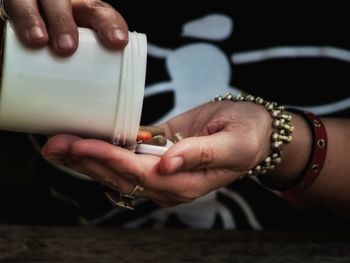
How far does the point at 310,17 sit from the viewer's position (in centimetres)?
115

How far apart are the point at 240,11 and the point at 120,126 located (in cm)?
52

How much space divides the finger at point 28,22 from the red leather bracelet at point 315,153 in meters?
0.46

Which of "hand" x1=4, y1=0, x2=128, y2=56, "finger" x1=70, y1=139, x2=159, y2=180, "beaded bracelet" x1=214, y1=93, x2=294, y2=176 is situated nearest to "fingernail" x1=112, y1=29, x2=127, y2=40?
"hand" x1=4, y1=0, x2=128, y2=56

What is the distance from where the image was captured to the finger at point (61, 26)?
656 millimetres

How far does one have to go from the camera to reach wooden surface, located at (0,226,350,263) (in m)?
0.96

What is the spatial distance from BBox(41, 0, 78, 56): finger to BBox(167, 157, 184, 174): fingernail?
0.17 meters

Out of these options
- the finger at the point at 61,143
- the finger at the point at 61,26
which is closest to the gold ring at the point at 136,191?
the finger at the point at 61,143

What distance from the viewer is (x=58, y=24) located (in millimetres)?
691

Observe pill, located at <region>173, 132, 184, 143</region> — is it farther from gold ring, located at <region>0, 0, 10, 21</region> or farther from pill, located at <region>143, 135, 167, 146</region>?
gold ring, located at <region>0, 0, 10, 21</region>

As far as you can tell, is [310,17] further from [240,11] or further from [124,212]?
[124,212]

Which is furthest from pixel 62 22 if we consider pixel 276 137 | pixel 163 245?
pixel 163 245

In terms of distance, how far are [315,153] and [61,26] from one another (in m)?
0.46

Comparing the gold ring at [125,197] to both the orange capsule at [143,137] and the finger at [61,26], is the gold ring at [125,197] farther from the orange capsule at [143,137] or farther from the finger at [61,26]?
the finger at [61,26]

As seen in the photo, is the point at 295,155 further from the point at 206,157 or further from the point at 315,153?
the point at 206,157
